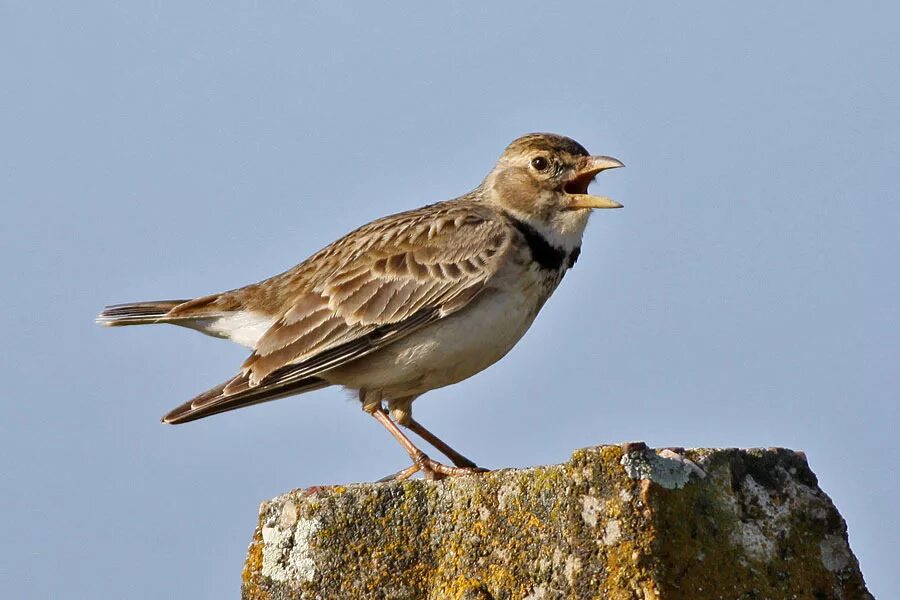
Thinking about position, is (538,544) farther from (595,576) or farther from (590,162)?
(590,162)

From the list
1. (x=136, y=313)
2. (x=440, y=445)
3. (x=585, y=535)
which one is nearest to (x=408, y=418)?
(x=440, y=445)

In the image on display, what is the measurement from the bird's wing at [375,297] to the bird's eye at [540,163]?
1.73ft

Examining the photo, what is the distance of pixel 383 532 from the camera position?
4445 millimetres

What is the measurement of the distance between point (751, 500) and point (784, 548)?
0.19 metres

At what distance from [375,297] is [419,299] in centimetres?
33

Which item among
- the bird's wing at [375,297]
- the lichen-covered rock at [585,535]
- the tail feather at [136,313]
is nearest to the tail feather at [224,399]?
the bird's wing at [375,297]

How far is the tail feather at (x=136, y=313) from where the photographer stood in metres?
9.31

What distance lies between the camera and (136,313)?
9430 mm

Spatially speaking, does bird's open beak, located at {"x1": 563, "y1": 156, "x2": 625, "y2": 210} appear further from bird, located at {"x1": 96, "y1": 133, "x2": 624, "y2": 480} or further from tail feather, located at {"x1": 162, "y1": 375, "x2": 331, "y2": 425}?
tail feather, located at {"x1": 162, "y1": 375, "x2": 331, "y2": 425}

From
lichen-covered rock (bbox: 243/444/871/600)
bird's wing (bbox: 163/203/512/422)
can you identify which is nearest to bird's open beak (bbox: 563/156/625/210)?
bird's wing (bbox: 163/203/512/422)

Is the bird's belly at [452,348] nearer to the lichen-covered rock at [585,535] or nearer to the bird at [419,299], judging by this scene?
the bird at [419,299]

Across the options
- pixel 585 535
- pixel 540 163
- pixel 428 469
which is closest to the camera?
pixel 585 535

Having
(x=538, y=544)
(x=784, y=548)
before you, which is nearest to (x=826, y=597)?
(x=784, y=548)

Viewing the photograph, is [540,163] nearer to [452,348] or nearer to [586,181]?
[586,181]
